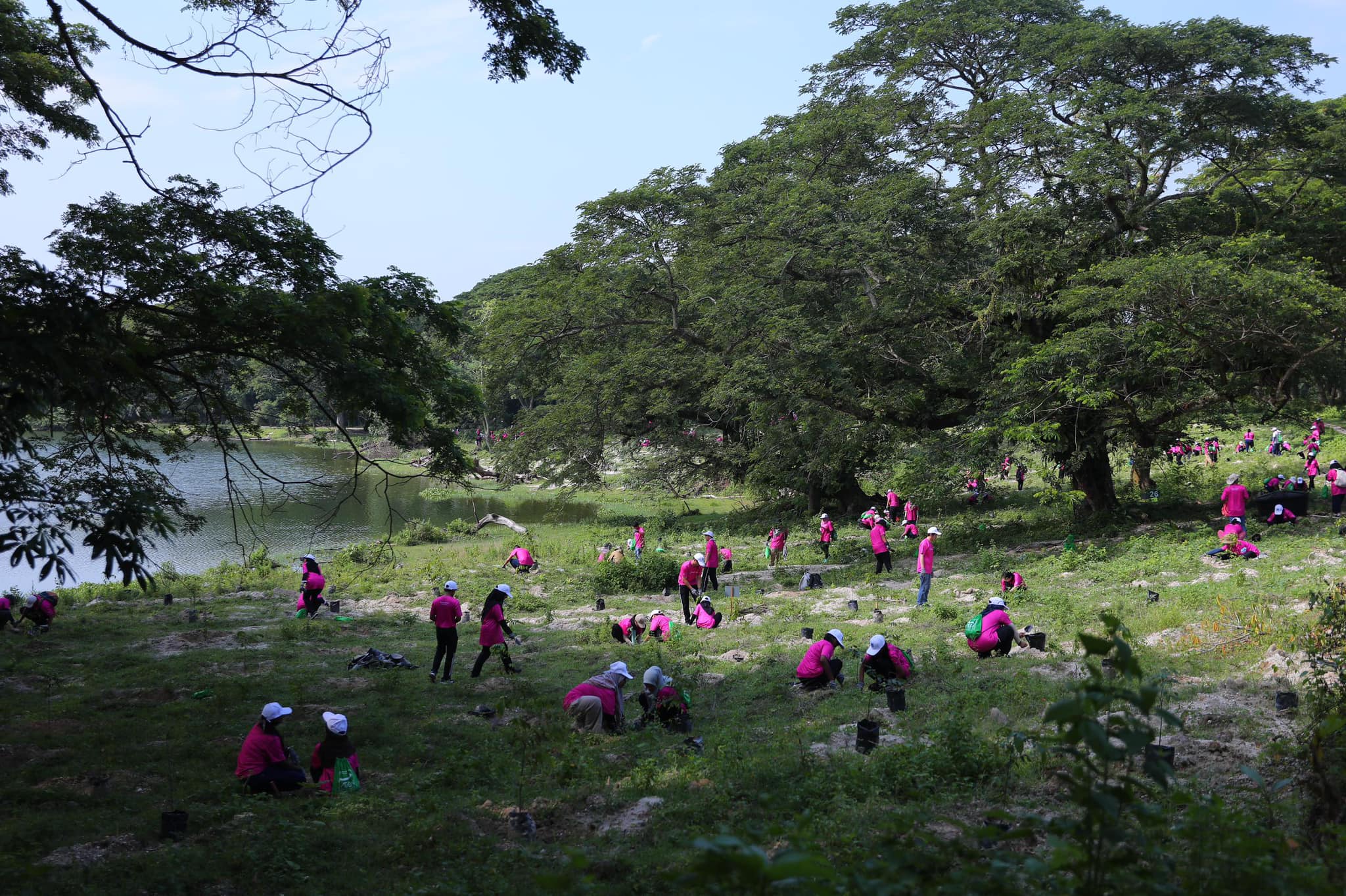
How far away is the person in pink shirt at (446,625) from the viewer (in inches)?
421

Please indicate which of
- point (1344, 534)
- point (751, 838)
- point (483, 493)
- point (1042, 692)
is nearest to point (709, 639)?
point (1042, 692)

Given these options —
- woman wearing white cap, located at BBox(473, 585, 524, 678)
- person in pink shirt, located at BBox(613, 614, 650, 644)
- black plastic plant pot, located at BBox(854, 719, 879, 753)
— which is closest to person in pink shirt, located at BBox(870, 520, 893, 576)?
person in pink shirt, located at BBox(613, 614, 650, 644)

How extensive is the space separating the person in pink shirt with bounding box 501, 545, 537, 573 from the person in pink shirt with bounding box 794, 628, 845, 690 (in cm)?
1127

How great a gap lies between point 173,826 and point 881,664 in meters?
6.85

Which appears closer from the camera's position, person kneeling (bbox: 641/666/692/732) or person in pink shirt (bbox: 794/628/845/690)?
person kneeling (bbox: 641/666/692/732)

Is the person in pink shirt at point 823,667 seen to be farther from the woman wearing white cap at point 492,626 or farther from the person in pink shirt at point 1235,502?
the person in pink shirt at point 1235,502

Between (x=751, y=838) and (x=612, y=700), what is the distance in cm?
569

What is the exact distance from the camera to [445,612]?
422 inches

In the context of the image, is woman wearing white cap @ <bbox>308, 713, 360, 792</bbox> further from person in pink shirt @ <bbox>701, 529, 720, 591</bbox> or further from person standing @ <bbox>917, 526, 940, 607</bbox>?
person standing @ <bbox>917, 526, 940, 607</bbox>

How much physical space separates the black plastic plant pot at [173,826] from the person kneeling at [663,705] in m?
4.37

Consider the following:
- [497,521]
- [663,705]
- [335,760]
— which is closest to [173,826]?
[335,760]

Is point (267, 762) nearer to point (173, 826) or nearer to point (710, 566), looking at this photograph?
point (173, 826)

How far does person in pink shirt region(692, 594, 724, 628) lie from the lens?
1420cm

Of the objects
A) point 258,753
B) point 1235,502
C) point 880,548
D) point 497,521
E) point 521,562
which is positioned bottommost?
point 258,753
